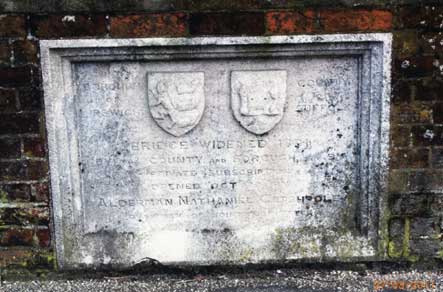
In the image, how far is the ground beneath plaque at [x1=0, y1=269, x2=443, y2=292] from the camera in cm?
261

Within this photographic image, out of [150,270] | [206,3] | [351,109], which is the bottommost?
[150,270]

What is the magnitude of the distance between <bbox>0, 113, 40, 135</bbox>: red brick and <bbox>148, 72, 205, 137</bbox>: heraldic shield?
19.4 inches

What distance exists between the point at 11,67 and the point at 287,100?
3.80ft

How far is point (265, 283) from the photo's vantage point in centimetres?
266

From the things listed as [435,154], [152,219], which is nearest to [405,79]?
[435,154]

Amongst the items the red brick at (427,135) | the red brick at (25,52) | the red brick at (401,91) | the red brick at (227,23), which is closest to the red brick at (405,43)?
the red brick at (401,91)

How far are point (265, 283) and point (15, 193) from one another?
1.17 metres

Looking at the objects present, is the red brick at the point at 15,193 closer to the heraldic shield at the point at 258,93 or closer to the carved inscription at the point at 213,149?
the carved inscription at the point at 213,149

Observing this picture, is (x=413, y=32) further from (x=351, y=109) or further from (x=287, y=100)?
(x=287, y=100)

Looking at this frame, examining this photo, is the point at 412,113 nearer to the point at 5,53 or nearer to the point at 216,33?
the point at 216,33

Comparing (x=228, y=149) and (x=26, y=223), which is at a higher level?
(x=228, y=149)

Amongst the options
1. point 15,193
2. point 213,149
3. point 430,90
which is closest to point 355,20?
point 430,90

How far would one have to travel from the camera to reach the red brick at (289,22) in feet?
7.88

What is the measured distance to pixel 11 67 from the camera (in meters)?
2.44
